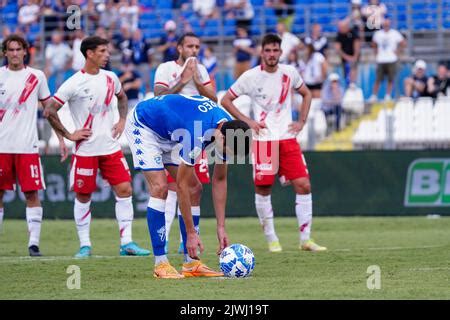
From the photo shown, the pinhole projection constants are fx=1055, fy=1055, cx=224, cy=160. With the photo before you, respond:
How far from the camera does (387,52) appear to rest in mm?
24906

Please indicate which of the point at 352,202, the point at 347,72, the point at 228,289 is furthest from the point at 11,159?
the point at 347,72

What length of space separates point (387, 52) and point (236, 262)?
48.1ft

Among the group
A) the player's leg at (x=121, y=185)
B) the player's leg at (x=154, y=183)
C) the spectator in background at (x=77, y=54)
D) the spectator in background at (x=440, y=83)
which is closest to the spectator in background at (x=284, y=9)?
the spectator in background at (x=440, y=83)

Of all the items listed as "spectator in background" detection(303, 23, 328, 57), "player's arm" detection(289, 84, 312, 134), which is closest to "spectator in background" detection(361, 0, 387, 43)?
"spectator in background" detection(303, 23, 328, 57)

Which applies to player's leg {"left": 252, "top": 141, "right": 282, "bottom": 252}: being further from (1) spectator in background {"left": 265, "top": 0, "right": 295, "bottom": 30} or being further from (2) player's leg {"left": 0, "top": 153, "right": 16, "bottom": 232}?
(1) spectator in background {"left": 265, "top": 0, "right": 295, "bottom": 30}

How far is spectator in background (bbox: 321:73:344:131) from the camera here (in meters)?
22.8

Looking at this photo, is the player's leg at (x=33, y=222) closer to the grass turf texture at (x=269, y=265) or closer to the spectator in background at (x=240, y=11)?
the grass turf texture at (x=269, y=265)

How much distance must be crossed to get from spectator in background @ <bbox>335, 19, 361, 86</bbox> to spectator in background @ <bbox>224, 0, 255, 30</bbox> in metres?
2.85

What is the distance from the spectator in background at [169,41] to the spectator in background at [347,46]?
4.05 metres

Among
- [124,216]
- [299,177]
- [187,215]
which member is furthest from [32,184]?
[187,215]

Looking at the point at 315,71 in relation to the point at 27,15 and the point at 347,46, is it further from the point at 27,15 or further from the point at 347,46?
the point at 27,15

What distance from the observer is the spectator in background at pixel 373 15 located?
84.2ft

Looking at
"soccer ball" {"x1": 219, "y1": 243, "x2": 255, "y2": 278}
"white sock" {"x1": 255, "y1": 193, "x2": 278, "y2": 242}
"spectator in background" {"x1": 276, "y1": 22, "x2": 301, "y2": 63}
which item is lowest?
"white sock" {"x1": 255, "y1": 193, "x2": 278, "y2": 242}
